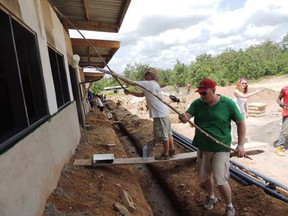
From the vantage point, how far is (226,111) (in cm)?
354

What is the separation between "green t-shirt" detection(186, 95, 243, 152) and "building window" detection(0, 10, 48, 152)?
2.26m

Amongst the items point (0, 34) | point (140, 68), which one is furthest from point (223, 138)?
point (140, 68)

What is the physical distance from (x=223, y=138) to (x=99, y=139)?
16.2ft

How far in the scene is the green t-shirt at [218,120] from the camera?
11.6 feet

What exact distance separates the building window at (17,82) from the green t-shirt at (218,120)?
7.40 feet

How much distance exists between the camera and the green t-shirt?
11.6 ft

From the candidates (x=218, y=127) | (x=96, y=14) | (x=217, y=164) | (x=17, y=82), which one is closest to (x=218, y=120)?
(x=218, y=127)

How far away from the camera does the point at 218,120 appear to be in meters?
3.55

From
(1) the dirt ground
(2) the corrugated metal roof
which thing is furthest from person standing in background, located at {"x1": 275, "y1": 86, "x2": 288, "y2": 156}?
(2) the corrugated metal roof

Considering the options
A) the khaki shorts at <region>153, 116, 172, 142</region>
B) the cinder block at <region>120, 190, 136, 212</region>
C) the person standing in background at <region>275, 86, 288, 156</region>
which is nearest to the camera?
the cinder block at <region>120, 190, 136, 212</region>

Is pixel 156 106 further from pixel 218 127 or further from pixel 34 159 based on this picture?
pixel 34 159

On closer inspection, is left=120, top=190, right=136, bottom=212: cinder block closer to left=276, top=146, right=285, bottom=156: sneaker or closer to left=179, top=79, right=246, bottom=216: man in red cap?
left=179, top=79, right=246, bottom=216: man in red cap

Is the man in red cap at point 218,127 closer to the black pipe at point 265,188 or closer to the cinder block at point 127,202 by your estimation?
the black pipe at point 265,188

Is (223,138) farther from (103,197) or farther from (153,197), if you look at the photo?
(153,197)
